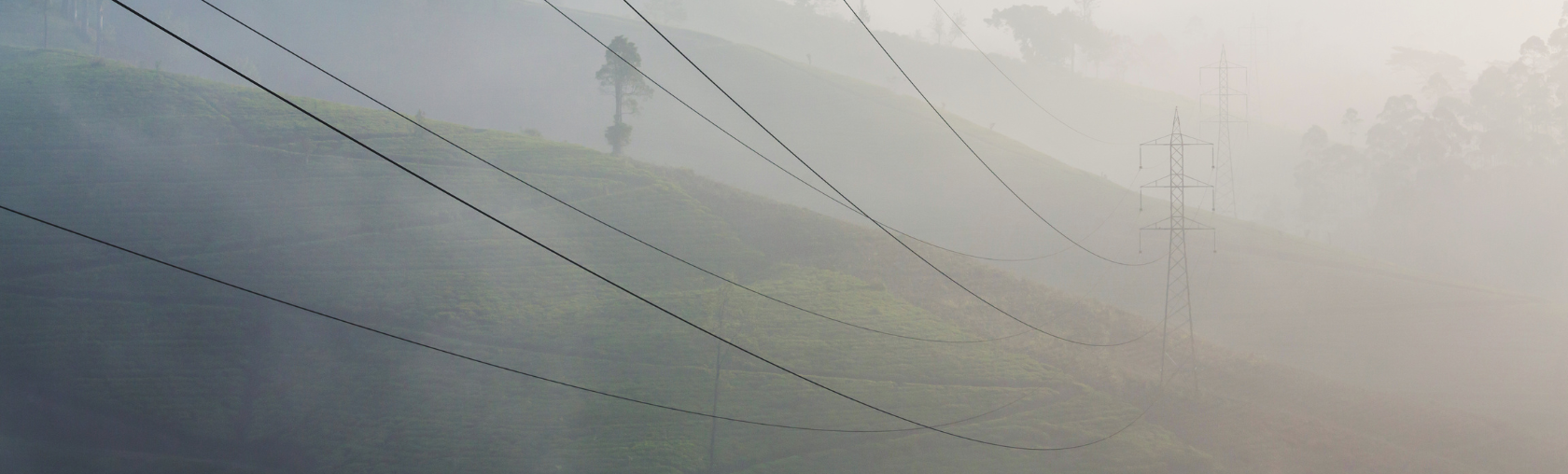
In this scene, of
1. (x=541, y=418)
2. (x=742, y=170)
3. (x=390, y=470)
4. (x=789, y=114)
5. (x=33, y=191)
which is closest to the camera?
(x=390, y=470)

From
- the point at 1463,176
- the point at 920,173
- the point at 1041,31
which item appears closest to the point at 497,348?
the point at 920,173

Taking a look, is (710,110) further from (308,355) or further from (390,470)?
(390,470)

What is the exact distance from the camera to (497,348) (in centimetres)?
4709

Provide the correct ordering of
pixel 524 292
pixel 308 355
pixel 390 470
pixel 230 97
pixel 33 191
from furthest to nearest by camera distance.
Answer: pixel 230 97, pixel 33 191, pixel 524 292, pixel 308 355, pixel 390 470

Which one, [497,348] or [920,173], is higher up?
[920,173]

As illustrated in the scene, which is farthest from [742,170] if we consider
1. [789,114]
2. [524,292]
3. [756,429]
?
[756,429]

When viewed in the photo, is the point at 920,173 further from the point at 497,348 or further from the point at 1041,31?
the point at 1041,31

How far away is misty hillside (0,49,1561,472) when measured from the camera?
40.9 metres

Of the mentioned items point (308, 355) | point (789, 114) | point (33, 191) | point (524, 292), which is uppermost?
point (789, 114)

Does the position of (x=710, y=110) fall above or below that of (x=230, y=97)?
above

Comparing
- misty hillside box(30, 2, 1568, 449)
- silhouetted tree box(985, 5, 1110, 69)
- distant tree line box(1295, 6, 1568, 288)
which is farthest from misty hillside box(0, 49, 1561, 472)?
silhouetted tree box(985, 5, 1110, 69)

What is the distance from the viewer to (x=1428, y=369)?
58500 mm

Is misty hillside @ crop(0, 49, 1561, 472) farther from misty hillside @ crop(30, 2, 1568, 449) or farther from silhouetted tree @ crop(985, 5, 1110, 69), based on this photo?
silhouetted tree @ crop(985, 5, 1110, 69)

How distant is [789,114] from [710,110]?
9.83m
